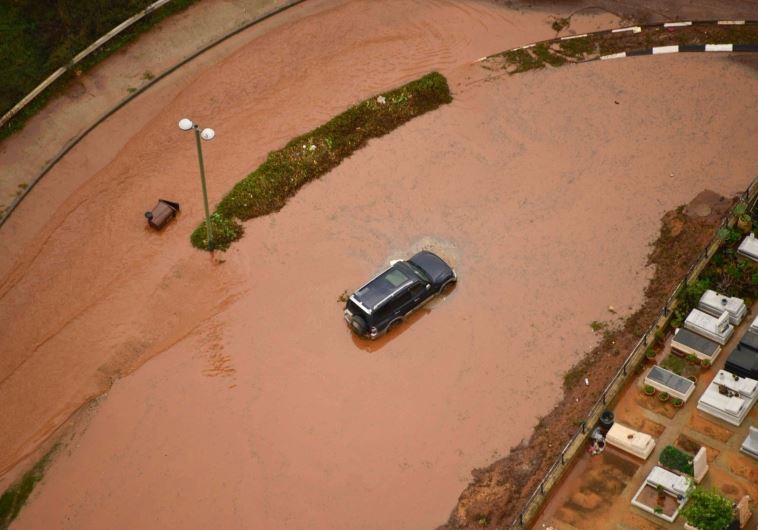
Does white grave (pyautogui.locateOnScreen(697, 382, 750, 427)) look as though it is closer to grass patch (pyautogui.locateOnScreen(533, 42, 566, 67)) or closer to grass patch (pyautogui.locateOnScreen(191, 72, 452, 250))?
grass patch (pyautogui.locateOnScreen(191, 72, 452, 250))

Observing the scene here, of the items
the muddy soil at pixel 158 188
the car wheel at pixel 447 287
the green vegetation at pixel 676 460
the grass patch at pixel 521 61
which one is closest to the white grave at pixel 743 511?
the green vegetation at pixel 676 460

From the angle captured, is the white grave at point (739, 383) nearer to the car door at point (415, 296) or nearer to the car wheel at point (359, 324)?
the car door at point (415, 296)

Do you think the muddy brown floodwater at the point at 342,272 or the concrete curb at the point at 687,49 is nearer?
the muddy brown floodwater at the point at 342,272

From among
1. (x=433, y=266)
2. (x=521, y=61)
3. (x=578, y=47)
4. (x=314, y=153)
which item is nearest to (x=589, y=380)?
(x=433, y=266)

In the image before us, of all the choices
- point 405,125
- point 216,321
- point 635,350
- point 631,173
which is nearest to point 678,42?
point 631,173

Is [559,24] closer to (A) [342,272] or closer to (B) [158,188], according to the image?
(A) [342,272]

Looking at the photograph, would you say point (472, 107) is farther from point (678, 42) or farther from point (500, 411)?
point (500, 411)
